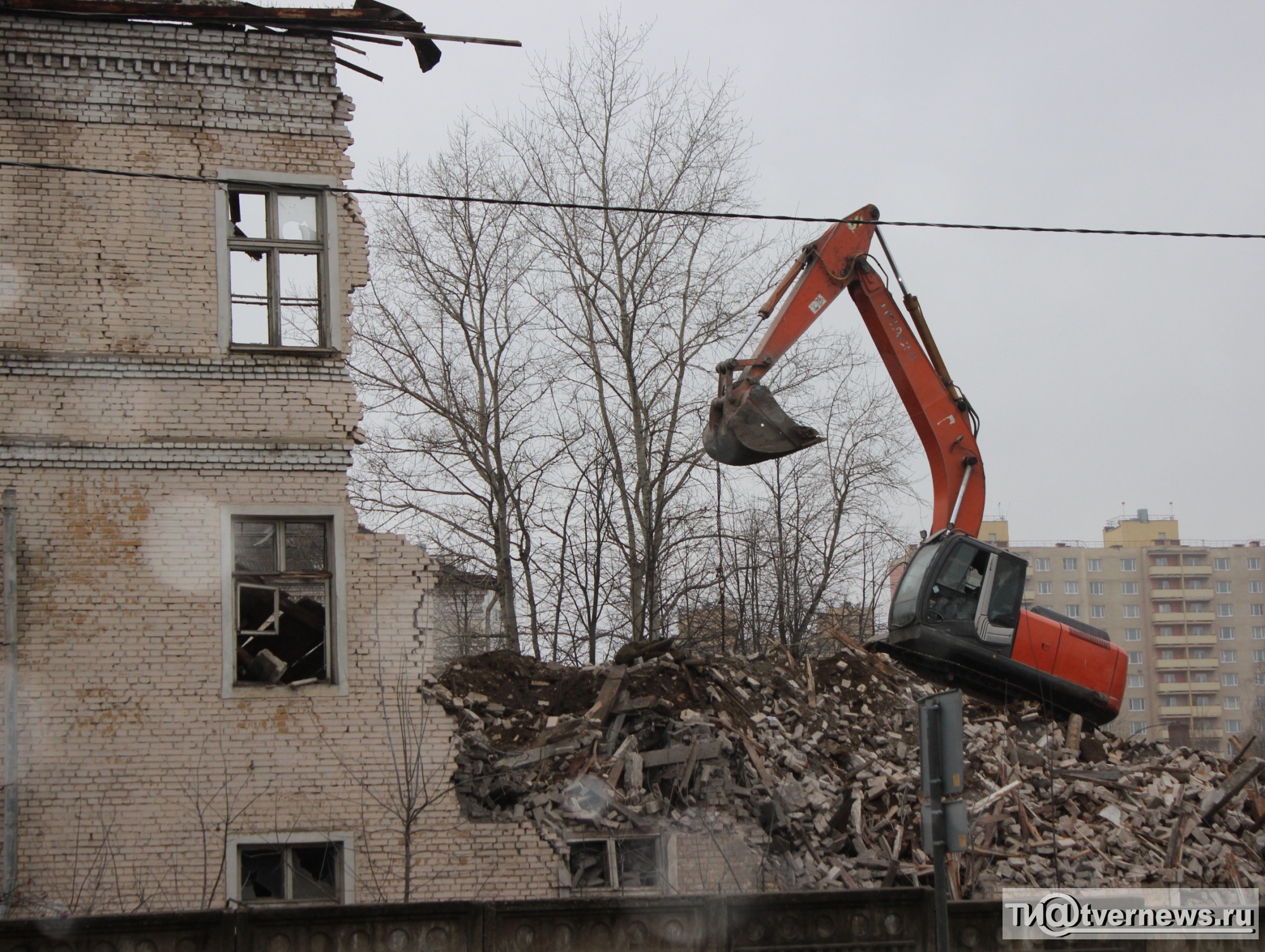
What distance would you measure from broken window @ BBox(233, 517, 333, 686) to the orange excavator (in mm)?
4559

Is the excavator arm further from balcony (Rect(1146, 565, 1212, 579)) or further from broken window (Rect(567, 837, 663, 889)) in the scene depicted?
balcony (Rect(1146, 565, 1212, 579))

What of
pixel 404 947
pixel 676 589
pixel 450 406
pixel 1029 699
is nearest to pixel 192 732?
pixel 404 947

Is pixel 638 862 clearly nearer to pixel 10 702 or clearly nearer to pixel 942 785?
pixel 942 785

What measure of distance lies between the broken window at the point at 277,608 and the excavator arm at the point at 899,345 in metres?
4.93

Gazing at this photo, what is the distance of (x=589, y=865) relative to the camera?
1176cm

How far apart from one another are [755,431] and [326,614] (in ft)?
15.3

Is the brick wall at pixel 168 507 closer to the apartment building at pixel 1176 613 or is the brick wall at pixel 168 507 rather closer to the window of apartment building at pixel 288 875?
the window of apartment building at pixel 288 875

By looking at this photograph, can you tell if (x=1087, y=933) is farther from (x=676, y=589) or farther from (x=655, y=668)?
Answer: (x=676, y=589)

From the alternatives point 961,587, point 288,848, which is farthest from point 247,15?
point 961,587

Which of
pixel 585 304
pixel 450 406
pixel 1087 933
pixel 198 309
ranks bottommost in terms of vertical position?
pixel 1087 933

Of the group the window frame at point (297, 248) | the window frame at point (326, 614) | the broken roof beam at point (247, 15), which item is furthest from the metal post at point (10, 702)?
the broken roof beam at point (247, 15)

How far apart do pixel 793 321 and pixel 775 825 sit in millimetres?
5611

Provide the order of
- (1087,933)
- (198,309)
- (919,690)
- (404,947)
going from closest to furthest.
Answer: (404,947) < (1087,933) < (198,309) < (919,690)

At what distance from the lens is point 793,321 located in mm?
14273
